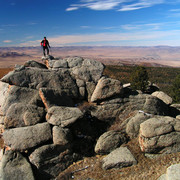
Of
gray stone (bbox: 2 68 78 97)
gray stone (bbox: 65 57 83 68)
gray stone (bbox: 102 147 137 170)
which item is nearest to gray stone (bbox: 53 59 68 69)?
gray stone (bbox: 65 57 83 68)

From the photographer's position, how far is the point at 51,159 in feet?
44.5

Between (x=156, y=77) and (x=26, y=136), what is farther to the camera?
(x=156, y=77)

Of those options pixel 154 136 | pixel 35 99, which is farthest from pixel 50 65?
pixel 154 136

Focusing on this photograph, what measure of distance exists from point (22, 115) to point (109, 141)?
26.3ft

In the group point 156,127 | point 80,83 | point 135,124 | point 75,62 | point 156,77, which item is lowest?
point 156,77

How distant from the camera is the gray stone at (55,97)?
16.2m

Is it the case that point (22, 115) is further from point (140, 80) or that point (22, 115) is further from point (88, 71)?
point (140, 80)

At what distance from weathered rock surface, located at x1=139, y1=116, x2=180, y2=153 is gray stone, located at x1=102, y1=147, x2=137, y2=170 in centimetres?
150

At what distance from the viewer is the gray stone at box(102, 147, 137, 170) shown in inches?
516

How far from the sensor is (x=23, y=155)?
44.5 feet

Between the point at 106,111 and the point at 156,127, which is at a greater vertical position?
the point at 106,111

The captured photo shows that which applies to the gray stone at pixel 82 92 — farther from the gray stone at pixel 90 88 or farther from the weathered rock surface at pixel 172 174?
the weathered rock surface at pixel 172 174

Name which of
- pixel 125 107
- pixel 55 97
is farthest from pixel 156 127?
pixel 55 97

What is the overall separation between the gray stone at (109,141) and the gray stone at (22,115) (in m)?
5.63
